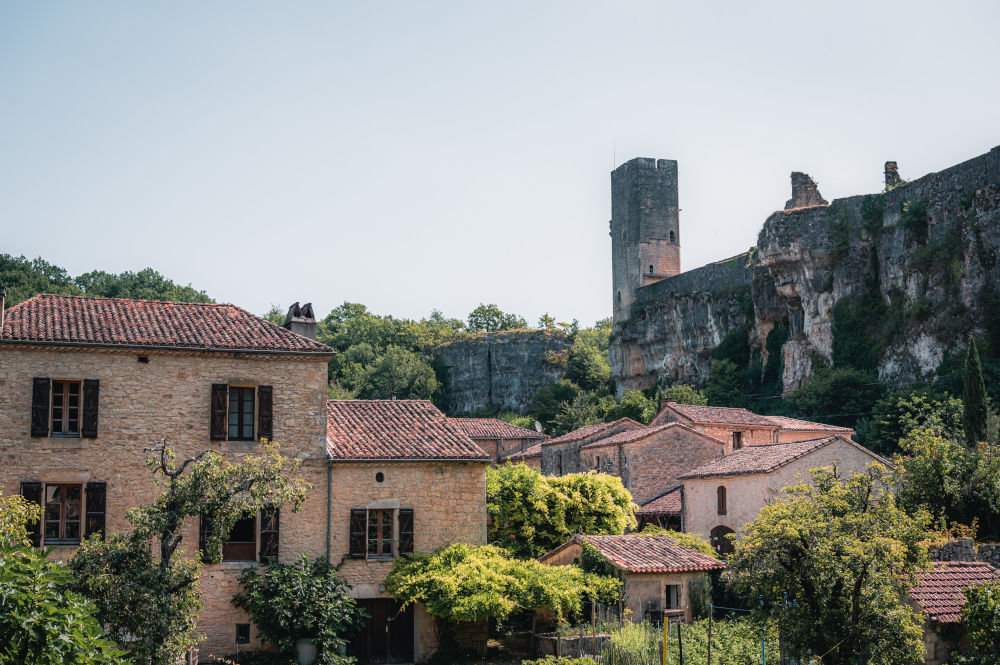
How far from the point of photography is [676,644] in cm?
2203

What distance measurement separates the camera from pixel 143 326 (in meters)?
26.3

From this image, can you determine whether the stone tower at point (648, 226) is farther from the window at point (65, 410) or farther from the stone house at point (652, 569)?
the window at point (65, 410)

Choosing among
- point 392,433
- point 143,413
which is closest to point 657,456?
point 392,433

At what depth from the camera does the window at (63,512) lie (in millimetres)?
24391

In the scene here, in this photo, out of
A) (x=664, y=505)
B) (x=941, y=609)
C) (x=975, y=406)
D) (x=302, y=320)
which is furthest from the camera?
(x=664, y=505)

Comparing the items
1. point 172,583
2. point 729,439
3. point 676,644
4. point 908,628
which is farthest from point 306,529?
point 729,439

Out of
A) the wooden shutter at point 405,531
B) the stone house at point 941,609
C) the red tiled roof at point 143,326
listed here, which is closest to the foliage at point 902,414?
the wooden shutter at point 405,531

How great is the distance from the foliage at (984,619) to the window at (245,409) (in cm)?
1638

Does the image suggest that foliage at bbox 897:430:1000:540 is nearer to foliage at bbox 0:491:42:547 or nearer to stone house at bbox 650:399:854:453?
stone house at bbox 650:399:854:453

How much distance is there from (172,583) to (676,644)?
10317mm

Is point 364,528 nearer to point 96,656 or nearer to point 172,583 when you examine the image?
point 172,583

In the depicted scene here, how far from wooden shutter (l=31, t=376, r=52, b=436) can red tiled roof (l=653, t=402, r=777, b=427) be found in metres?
29.1

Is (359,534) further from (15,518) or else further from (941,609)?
(941,609)

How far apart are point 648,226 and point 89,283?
46491 mm
